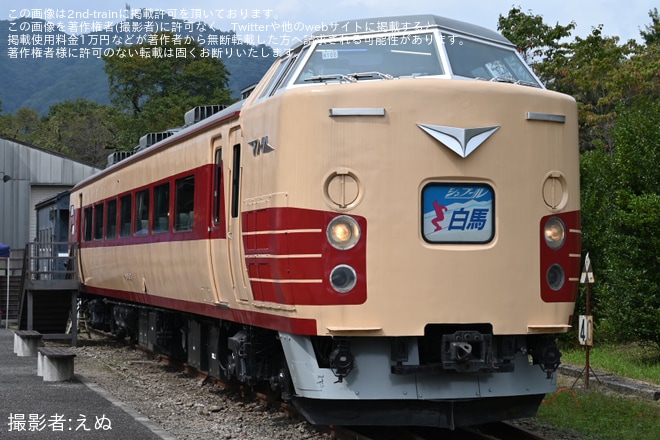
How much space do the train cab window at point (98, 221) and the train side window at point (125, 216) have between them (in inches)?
86.1

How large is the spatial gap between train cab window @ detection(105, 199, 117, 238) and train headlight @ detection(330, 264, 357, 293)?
948cm

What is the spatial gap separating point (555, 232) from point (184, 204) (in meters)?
4.78

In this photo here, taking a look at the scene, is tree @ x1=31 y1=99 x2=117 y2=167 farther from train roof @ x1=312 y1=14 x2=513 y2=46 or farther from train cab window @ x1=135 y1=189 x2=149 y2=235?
train roof @ x1=312 y1=14 x2=513 y2=46

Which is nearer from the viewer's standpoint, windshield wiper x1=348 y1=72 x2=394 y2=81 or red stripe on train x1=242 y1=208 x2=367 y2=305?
red stripe on train x1=242 y1=208 x2=367 y2=305

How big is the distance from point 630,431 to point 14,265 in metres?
30.0

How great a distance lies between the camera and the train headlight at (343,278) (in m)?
7.66

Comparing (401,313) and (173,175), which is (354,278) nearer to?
(401,313)

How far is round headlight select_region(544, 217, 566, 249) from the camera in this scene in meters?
8.08

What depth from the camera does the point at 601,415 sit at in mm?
10680

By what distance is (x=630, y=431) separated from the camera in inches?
387

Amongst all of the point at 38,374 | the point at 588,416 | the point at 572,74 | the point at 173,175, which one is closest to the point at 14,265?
the point at 572,74

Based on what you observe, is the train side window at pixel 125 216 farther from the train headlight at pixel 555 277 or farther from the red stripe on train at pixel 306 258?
the train headlight at pixel 555 277

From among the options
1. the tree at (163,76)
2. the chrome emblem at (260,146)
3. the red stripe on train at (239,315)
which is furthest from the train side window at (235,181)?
the tree at (163,76)

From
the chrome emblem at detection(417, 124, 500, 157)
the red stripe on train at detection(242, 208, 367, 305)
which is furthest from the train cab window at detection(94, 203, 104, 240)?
the chrome emblem at detection(417, 124, 500, 157)
